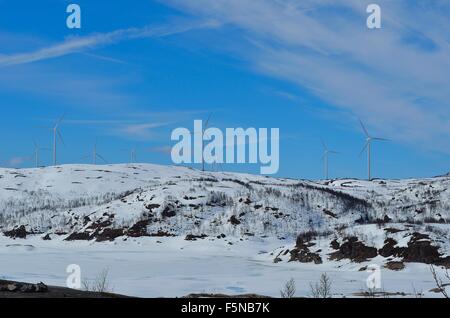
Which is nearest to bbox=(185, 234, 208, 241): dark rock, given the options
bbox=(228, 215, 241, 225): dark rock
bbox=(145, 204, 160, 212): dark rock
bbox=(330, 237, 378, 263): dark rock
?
bbox=(228, 215, 241, 225): dark rock

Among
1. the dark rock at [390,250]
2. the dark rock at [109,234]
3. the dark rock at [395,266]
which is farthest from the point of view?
the dark rock at [109,234]

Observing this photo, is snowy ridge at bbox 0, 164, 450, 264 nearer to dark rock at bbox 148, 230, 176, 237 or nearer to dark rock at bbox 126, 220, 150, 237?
dark rock at bbox 126, 220, 150, 237

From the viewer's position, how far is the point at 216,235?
64.2 meters

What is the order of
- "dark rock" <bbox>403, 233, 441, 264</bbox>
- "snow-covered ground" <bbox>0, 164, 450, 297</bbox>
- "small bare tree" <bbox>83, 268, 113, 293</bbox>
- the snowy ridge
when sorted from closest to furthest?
"small bare tree" <bbox>83, 268, 113, 293</bbox>
"snow-covered ground" <bbox>0, 164, 450, 297</bbox>
"dark rock" <bbox>403, 233, 441, 264</bbox>
the snowy ridge

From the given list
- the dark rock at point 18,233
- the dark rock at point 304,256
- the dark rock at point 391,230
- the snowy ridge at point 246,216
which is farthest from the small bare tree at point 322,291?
the dark rock at point 18,233

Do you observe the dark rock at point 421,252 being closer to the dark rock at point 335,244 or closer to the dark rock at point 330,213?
the dark rock at point 335,244

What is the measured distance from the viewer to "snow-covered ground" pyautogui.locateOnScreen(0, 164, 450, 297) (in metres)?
31.5

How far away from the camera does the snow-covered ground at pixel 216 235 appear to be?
3148 centimetres

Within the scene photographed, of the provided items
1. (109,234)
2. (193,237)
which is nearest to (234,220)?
(193,237)

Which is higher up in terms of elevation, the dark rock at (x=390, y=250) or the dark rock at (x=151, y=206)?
the dark rock at (x=151, y=206)

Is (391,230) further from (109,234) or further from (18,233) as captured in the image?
(18,233)

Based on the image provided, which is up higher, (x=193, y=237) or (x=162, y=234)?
(x=162, y=234)

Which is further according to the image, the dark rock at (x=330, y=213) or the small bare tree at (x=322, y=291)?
the dark rock at (x=330, y=213)

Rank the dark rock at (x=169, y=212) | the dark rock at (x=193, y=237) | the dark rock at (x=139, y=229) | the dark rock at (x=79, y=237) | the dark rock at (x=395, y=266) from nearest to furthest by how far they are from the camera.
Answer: the dark rock at (x=395, y=266) < the dark rock at (x=193, y=237) < the dark rock at (x=139, y=229) < the dark rock at (x=79, y=237) < the dark rock at (x=169, y=212)
